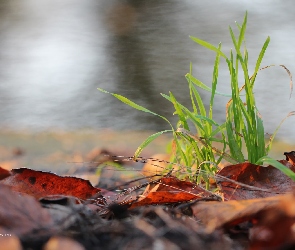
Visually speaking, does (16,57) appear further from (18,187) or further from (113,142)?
(18,187)

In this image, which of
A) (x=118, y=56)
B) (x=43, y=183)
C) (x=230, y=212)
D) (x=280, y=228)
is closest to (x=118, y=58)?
(x=118, y=56)

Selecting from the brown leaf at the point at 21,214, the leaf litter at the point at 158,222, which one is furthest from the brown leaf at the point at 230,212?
the brown leaf at the point at 21,214

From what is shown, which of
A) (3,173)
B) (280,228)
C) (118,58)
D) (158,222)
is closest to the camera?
(280,228)

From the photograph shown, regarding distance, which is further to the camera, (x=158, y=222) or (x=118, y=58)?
(x=118, y=58)

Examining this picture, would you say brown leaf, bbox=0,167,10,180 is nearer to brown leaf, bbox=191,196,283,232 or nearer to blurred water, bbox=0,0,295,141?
brown leaf, bbox=191,196,283,232

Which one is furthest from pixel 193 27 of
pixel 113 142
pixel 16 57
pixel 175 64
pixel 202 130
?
pixel 202 130

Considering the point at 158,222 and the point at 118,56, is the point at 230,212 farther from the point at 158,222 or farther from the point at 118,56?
the point at 118,56

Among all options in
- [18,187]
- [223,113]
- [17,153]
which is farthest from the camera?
[223,113]
